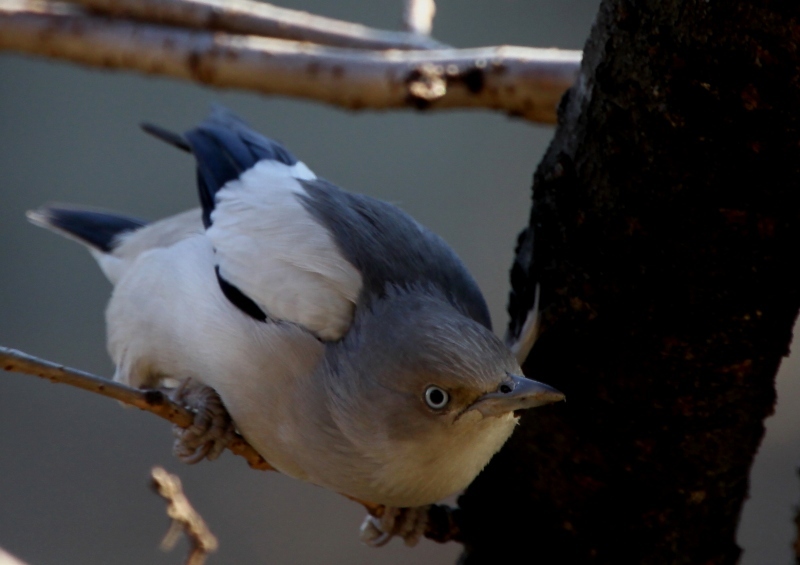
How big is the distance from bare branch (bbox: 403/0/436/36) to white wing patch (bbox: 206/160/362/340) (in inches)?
22.0

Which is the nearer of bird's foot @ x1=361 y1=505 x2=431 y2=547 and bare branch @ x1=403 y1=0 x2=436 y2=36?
bird's foot @ x1=361 y1=505 x2=431 y2=547

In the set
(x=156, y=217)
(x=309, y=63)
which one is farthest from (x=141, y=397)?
(x=156, y=217)

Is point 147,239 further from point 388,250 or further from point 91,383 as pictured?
point 91,383

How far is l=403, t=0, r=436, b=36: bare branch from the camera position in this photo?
6.02 ft

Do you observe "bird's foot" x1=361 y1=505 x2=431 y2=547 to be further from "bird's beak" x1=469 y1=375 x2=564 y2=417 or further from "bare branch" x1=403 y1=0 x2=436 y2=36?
"bare branch" x1=403 y1=0 x2=436 y2=36

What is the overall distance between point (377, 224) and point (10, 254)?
2464mm

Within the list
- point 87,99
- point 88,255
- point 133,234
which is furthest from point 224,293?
point 87,99

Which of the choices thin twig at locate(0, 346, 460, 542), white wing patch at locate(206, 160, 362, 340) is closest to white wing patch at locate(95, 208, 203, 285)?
white wing patch at locate(206, 160, 362, 340)

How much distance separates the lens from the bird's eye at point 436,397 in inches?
43.0

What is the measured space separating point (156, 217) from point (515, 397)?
95.4 inches

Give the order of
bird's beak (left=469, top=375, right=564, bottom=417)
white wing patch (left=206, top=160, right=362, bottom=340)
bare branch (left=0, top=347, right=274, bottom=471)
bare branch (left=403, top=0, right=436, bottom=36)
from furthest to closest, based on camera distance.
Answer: bare branch (left=403, top=0, right=436, bottom=36)
white wing patch (left=206, top=160, right=362, bottom=340)
bird's beak (left=469, top=375, right=564, bottom=417)
bare branch (left=0, top=347, right=274, bottom=471)

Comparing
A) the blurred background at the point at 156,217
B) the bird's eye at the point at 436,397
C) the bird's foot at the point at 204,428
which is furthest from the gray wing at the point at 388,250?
the blurred background at the point at 156,217

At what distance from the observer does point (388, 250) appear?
1271mm

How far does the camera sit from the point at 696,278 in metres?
0.99
